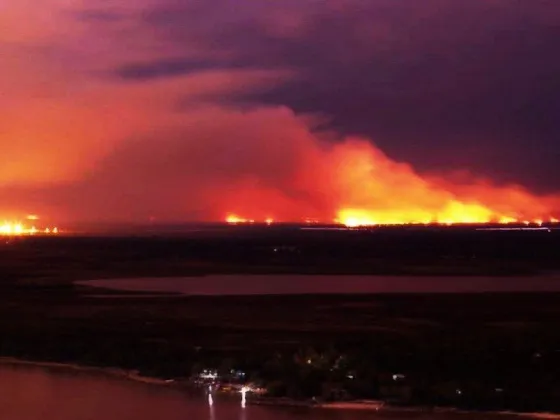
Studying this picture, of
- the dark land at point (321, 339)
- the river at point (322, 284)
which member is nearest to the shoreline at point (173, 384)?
the dark land at point (321, 339)

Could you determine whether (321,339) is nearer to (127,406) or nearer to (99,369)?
(99,369)

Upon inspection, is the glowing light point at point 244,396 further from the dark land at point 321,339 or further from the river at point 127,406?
the dark land at point 321,339

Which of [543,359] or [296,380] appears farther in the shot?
[543,359]

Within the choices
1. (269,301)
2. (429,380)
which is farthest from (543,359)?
(269,301)

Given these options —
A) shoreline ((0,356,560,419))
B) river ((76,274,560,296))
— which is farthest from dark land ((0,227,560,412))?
river ((76,274,560,296))

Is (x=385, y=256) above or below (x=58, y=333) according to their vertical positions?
above

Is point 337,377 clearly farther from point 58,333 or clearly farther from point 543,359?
point 58,333

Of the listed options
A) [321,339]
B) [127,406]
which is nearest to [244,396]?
[127,406]

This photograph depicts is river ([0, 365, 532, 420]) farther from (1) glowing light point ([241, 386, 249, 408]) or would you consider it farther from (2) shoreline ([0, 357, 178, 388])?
(2) shoreline ([0, 357, 178, 388])

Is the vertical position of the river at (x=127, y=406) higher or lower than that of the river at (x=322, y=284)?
lower
